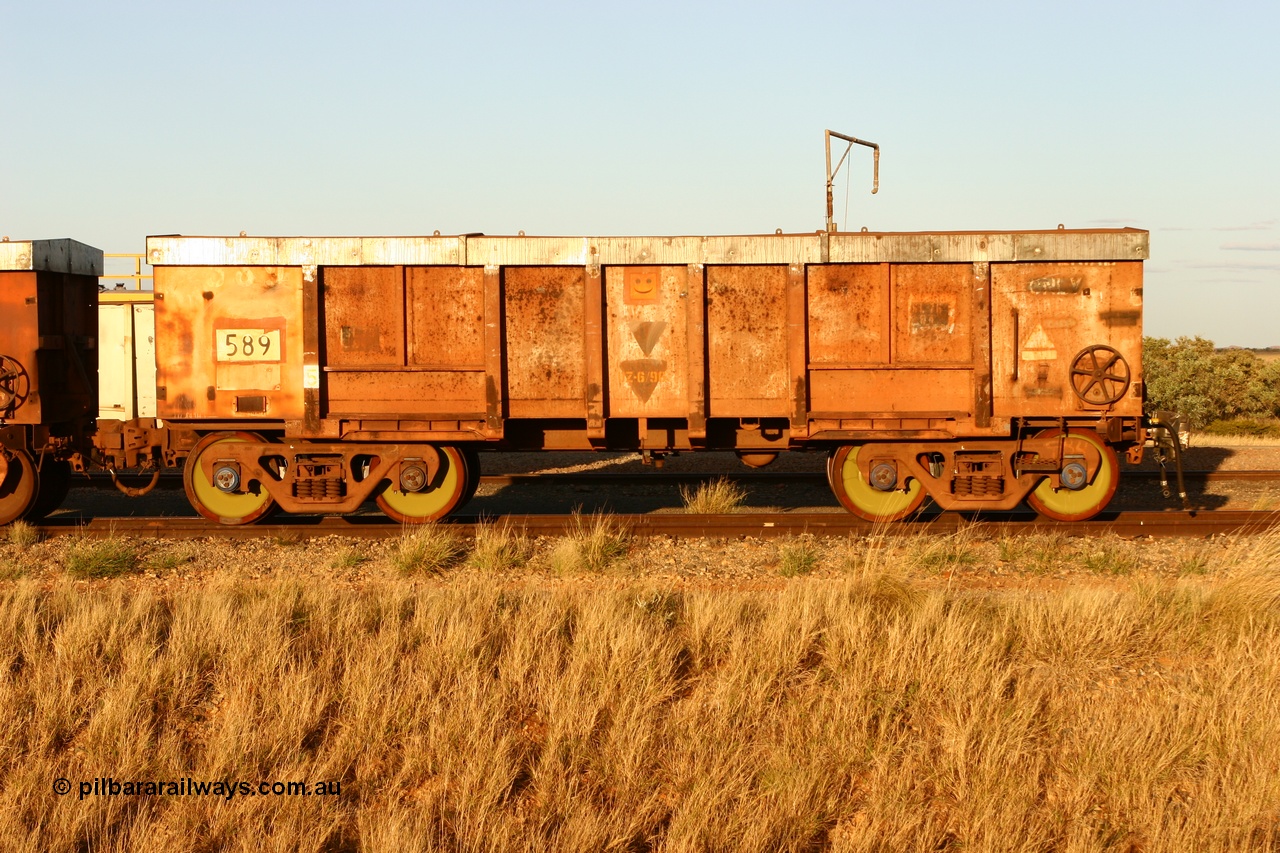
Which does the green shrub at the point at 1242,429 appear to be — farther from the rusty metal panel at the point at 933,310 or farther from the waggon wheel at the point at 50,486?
the waggon wheel at the point at 50,486

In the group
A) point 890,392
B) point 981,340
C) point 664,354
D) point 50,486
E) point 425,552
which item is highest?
point 981,340

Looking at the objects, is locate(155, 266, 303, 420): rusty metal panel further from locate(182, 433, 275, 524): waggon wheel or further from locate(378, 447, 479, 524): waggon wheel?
locate(378, 447, 479, 524): waggon wheel

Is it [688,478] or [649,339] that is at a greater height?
[649,339]

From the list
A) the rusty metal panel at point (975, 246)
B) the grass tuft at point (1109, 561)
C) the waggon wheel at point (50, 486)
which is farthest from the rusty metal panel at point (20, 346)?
the grass tuft at point (1109, 561)

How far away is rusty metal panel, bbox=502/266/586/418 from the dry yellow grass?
10.4 feet

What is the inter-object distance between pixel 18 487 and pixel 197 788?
24.3ft

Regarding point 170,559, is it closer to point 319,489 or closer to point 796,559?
point 319,489

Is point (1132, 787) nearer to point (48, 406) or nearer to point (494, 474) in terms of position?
point (48, 406)

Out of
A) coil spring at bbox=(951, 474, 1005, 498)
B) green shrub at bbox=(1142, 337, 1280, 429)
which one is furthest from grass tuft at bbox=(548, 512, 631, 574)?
green shrub at bbox=(1142, 337, 1280, 429)

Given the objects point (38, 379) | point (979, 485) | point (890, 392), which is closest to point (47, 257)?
point (38, 379)

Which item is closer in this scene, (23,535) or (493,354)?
(23,535)

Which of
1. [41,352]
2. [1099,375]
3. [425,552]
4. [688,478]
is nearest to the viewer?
[425,552]

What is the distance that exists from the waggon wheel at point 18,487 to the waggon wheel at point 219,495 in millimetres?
1680

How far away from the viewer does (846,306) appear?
10.4 metres
